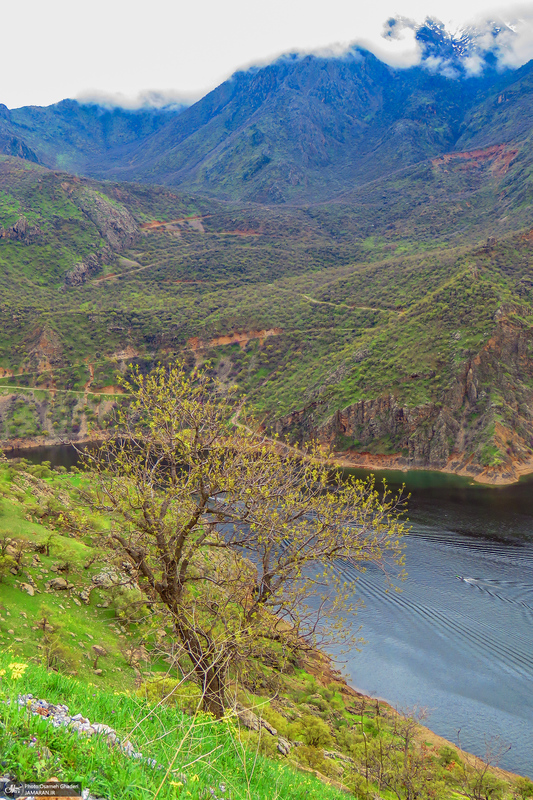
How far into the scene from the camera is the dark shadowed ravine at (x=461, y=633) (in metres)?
27.5

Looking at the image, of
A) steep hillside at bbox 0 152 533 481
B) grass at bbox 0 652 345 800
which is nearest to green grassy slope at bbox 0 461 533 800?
grass at bbox 0 652 345 800

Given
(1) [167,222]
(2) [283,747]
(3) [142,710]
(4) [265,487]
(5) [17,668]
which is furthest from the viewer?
(1) [167,222]

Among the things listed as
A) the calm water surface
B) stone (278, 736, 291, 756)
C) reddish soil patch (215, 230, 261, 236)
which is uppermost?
reddish soil patch (215, 230, 261, 236)

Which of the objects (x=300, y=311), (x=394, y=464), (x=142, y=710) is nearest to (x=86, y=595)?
(x=142, y=710)

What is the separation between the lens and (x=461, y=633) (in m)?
33.9

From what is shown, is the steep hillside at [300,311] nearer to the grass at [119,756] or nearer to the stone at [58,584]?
the stone at [58,584]

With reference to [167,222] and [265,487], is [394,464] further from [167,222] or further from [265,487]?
[167,222]

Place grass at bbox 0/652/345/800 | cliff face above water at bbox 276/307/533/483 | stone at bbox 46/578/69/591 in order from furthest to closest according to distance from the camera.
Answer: cliff face above water at bbox 276/307/533/483 < stone at bbox 46/578/69/591 < grass at bbox 0/652/345/800

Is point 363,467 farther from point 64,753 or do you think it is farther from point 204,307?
point 64,753

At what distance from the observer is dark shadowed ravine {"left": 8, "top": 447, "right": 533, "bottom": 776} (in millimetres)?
27500

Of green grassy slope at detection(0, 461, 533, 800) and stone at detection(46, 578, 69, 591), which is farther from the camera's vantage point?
stone at detection(46, 578, 69, 591)

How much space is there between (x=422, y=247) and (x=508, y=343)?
70044mm

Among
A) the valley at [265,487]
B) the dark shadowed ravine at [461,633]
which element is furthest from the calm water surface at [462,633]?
the valley at [265,487]

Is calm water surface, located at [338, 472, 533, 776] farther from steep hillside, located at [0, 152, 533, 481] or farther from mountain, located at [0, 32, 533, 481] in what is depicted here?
mountain, located at [0, 32, 533, 481]
